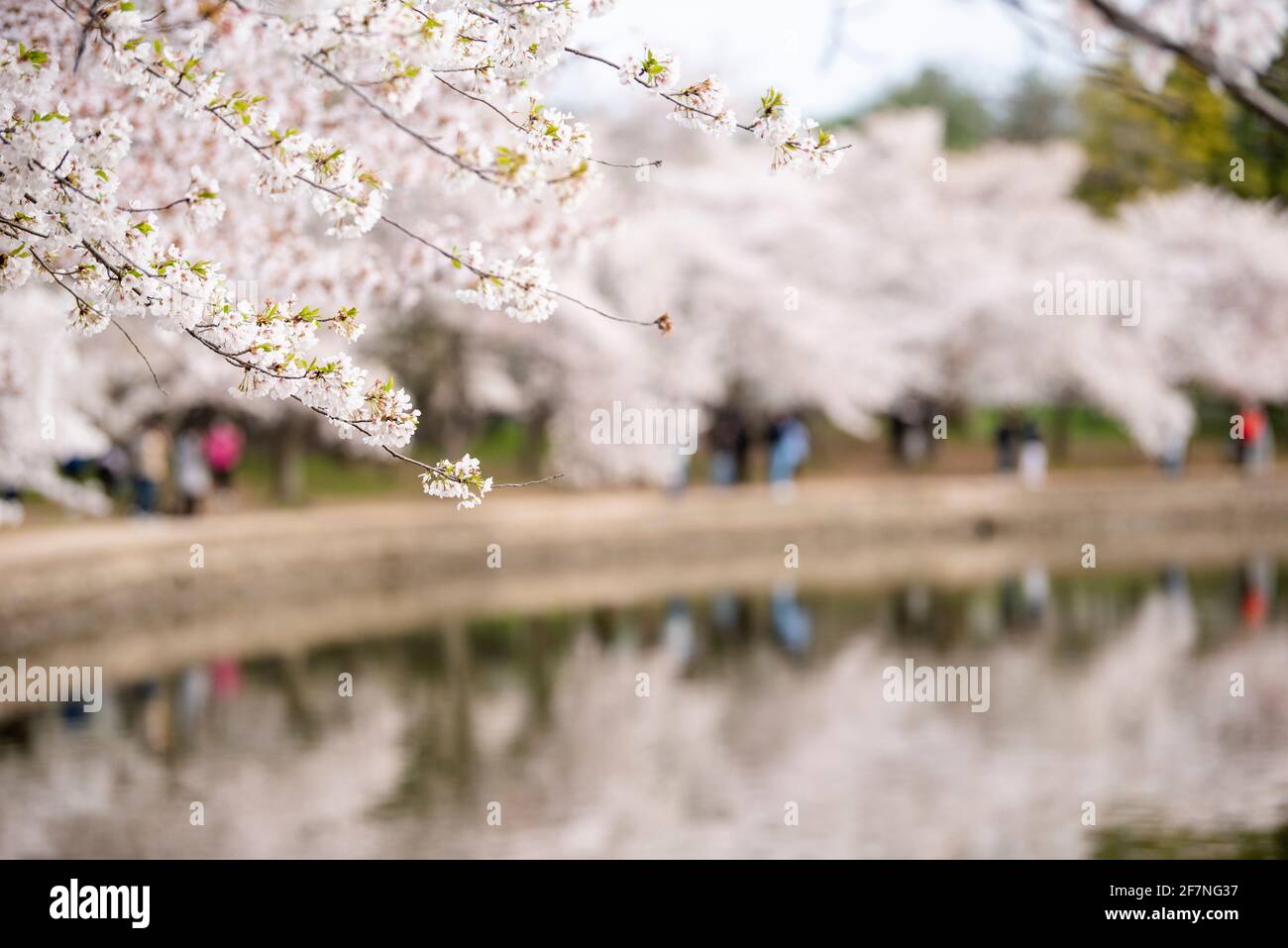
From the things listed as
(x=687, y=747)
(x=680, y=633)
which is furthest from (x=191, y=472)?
(x=687, y=747)

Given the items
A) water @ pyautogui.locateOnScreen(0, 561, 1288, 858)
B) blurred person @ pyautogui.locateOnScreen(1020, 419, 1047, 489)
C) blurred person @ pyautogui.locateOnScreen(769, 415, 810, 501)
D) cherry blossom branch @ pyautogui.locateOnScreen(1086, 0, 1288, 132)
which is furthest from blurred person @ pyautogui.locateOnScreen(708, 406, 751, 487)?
cherry blossom branch @ pyautogui.locateOnScreen(1086, 0, 1288, 132)

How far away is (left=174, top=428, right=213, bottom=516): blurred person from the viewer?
21.4 m

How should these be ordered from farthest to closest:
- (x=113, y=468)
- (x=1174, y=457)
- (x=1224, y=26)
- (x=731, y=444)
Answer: (x=731, y=444) → (x=1174, y=457) → (x=113, y=468) → (x=1224, y=26)

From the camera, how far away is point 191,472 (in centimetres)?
2144

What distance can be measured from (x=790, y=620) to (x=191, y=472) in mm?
8404

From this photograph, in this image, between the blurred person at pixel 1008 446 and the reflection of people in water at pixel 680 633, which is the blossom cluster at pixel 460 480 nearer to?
the reflection of people in water at pixel 680 633

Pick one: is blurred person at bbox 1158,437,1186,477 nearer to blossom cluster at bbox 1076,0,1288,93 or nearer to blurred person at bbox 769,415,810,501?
blurred person at bbox 769,415,810,501

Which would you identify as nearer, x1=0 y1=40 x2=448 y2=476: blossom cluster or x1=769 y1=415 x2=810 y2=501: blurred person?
x1=0 y1=40 x2=448 y2=476: blossom cluster

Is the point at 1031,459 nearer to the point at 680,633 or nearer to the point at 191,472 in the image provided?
the point at 680,633

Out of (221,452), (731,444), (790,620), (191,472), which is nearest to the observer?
(790,620)

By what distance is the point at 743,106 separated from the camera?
1116 inches

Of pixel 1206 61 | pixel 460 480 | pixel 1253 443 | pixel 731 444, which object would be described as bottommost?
pixel 460 480

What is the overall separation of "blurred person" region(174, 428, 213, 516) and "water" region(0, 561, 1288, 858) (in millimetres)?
5816
